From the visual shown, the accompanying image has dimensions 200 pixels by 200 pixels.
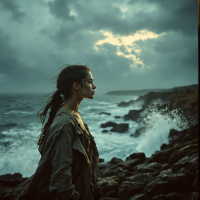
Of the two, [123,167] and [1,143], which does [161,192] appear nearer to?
[123,167]

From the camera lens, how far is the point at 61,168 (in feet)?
4.61

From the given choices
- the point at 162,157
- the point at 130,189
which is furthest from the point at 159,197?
the point at 162,157

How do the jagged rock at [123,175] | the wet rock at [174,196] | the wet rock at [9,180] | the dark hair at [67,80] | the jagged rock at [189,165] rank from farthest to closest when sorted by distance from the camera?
the jagged rock at [123,175]
the wet rock at [9,180]
the jagged rock at [189,165]
the wet rock at [174,196]
the dark hair at [67,80]

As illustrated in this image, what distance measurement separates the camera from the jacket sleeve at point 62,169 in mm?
1402

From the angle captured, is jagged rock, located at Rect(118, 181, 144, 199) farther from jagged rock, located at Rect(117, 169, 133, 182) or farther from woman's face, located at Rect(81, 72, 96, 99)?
woman's face, located at Rect(81, 72, 96, 99)

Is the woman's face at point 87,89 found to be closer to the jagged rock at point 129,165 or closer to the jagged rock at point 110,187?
the jagged rock at point 110,187

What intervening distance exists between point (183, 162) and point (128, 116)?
67.6 ft

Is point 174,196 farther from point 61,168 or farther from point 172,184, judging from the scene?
point 61,168

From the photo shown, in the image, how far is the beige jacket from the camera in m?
1.41

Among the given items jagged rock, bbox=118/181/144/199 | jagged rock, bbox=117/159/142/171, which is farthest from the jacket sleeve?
jagged rock, bbox=117/159/142/171

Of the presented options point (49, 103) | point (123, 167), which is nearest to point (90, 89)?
point (49, 103)

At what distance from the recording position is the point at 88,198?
5.59ft

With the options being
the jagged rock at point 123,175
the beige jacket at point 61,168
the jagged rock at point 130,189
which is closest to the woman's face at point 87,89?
the beige jacket at point 61,168

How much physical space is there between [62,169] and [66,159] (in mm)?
86
